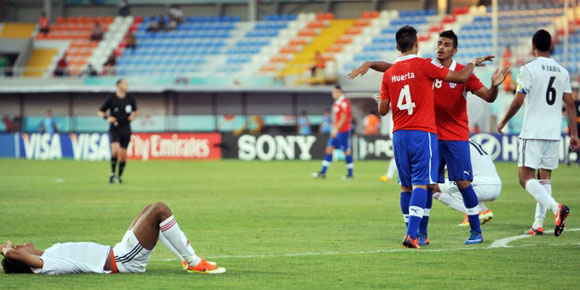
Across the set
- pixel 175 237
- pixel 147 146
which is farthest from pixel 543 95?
pixel 147 146

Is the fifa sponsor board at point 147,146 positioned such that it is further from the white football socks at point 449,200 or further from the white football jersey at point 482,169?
the white football socks at point 449,200

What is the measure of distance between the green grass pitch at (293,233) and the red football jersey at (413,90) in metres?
1.37

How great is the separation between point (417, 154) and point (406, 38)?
122cm

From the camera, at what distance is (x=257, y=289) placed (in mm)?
7578

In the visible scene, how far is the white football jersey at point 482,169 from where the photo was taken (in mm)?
12383

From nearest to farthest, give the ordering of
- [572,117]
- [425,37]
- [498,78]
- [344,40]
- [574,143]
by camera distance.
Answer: [498,78]
[572,117]
[574,143]
[425,37]
[344,40]

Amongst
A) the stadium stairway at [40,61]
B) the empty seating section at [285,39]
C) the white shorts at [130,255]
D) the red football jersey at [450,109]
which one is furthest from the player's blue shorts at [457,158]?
the stadium stairway at [40,61]

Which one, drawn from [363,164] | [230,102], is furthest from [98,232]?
[230,102]

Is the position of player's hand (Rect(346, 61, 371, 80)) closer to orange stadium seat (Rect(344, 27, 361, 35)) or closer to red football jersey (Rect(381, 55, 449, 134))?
red football jersey (Rect(381, 55, 449, 134))

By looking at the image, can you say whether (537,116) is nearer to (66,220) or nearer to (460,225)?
(460,225)

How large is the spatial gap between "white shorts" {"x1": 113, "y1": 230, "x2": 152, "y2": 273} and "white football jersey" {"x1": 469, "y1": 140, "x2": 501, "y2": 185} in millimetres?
5631

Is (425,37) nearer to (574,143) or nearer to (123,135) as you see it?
(123,135)

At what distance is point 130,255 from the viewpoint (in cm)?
805

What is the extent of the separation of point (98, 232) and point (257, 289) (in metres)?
5.05
